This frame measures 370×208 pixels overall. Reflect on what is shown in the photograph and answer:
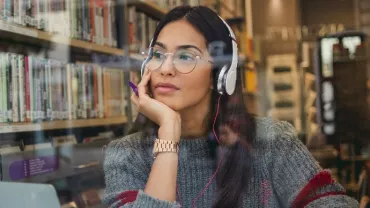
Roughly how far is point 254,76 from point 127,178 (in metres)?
0.52

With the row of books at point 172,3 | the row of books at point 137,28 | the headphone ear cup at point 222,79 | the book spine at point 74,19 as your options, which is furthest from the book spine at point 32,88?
the headphone ear cup at point 222,79

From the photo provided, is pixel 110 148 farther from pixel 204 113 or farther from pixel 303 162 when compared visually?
pixel 303 162

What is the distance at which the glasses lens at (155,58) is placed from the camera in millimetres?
974

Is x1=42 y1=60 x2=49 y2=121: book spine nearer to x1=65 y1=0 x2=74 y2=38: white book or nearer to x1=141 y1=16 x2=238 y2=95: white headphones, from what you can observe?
x1=65 y1=0 x2=74 y2=38: white book

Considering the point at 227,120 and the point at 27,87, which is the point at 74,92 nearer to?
the point at 27,87

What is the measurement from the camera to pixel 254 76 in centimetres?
133

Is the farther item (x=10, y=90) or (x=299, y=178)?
(x=10, y=90)

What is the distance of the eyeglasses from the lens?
0.96 m

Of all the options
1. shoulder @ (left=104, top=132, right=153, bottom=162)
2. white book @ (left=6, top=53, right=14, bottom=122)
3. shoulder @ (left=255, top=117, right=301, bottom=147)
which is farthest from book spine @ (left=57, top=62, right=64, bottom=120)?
shoulder @ (left=255, top=117, right=301, bottom=147)

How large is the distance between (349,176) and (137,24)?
2.71 ft

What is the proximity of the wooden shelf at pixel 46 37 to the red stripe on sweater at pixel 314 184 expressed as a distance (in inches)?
34.5

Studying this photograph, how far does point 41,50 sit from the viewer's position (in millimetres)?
1600

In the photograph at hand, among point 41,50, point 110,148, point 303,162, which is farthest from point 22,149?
point 303,162

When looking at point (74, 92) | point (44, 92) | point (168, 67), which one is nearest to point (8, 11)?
point (44, 92)
